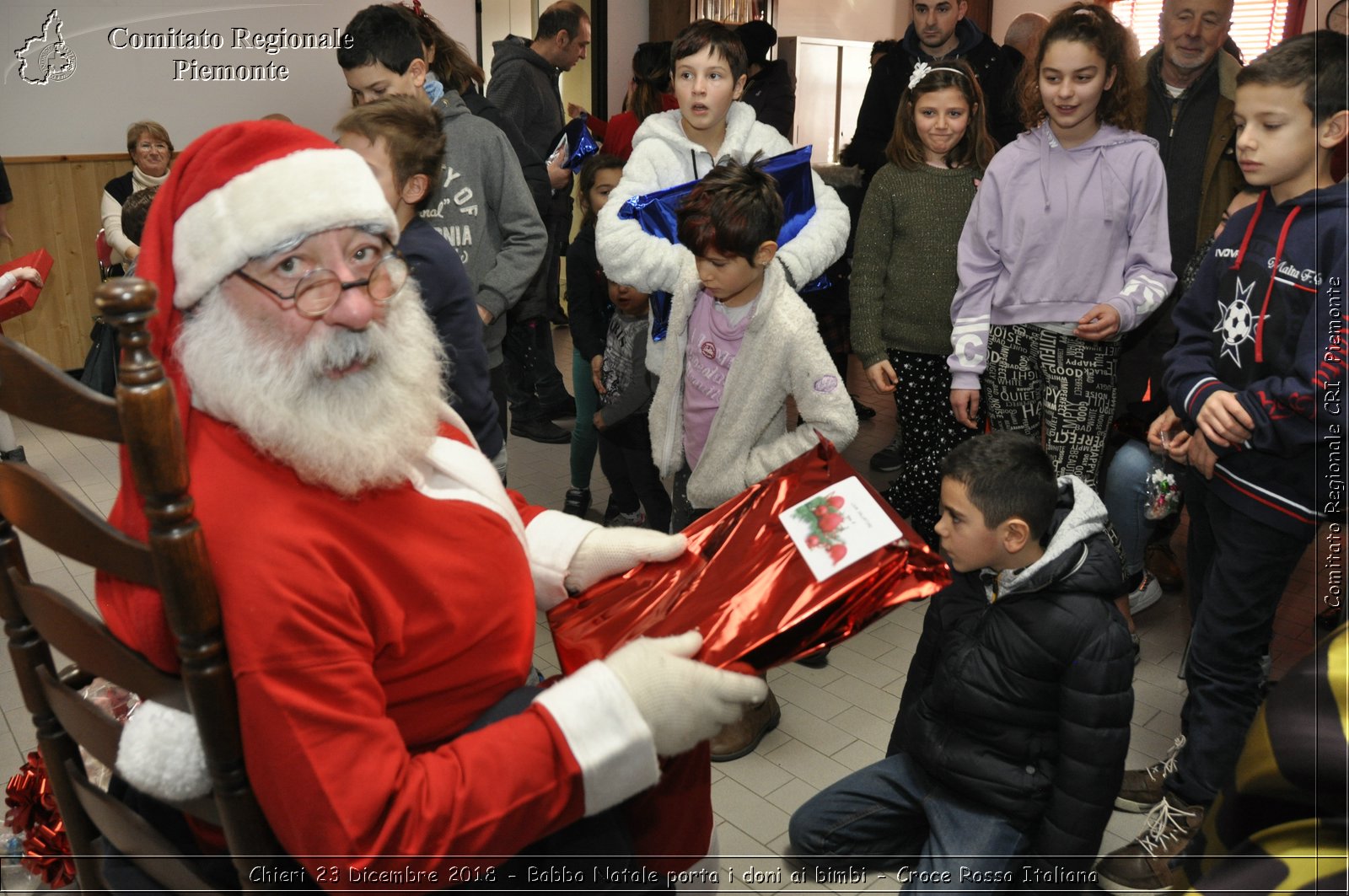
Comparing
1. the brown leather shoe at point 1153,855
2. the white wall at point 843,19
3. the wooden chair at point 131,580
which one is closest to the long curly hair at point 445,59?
the wooden chair at point 131,580

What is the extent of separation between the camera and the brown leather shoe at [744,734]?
2467 millimetres

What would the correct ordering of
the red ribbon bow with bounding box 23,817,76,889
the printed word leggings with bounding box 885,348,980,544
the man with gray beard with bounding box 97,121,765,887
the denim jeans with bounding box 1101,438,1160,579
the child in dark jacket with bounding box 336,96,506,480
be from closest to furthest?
the man with gray beard with bounding box 97,121,765,887 → the red ribbon bow with bounding box 23,817,76,889 → the child in dark jacket with bounding box 336,96,506,480 → the denim jeans with bounding box 1101,438,1160,579 → the printed word leggings with bounding box 885,348,980,544

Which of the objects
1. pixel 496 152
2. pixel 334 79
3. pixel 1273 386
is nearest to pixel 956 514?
pixel 1273 386

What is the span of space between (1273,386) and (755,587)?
1.20 metres

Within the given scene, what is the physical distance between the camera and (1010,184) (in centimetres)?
285

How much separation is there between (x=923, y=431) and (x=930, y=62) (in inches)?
57.1

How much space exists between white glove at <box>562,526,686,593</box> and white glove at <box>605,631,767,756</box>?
336mm

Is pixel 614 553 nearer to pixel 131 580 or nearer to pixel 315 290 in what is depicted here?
pixel 315 290

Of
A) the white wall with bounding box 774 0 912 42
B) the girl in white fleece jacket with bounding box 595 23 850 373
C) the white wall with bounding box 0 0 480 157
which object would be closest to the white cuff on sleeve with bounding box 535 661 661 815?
A: the girl in white fleece jacket with bounding box 595 23 850 373

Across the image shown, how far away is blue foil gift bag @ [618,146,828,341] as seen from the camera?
2.78m

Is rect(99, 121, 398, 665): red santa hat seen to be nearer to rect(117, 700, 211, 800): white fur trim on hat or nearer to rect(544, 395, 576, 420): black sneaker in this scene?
rect(117, 700, 211, 800): white fur trim on hat

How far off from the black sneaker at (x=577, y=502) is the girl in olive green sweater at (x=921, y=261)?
47.5 inches

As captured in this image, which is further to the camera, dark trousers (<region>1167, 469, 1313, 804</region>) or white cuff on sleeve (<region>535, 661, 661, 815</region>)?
dark trousers (<region>1167, 469, 1313, 804</region>)

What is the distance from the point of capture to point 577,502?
3.90 metres
